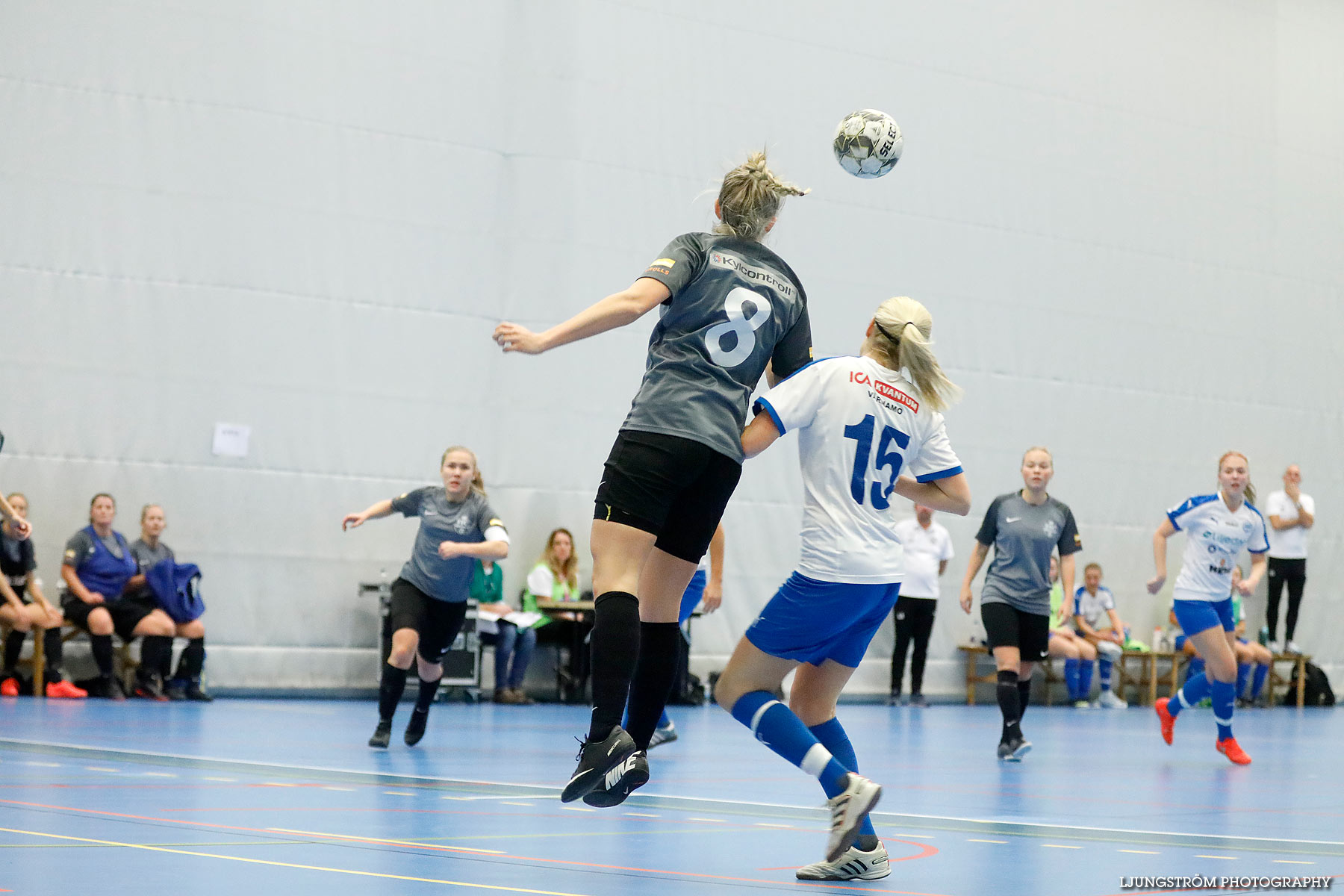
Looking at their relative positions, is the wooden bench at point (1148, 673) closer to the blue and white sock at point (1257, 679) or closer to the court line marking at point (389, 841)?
the blue and white sock at point (1257, 679)

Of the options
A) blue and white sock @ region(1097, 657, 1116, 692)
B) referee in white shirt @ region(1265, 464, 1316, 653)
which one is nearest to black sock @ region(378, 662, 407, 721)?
blue and white sock @ region(1097, 657, 1116, 692)

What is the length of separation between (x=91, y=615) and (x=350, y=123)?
4.89 metres

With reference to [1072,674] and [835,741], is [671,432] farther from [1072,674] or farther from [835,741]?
[1072,674]

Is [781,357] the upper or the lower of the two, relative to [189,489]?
upper

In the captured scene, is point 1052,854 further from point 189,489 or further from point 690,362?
point 189,489

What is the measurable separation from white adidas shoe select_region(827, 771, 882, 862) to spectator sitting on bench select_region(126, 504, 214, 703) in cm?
997

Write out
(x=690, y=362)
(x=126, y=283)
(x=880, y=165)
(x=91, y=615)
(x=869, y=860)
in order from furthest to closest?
(x=126, y=283)
(x=91, y=615)
(x=880, y=165)
(x=690, y=362)
(x=869, y=860)

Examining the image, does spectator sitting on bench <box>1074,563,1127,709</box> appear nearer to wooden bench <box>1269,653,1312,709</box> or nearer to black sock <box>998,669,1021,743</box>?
wooden bench <box>1269,653,1312,709</box>

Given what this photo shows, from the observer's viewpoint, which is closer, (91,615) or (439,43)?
(91,615)

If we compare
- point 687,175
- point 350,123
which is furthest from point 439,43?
point 687,175

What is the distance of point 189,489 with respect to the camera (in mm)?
13852

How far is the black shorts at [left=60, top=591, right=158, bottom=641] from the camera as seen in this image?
12812 millimetres

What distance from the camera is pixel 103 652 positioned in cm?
1282

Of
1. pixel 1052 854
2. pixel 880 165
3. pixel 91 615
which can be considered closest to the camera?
pixel 1052 854
